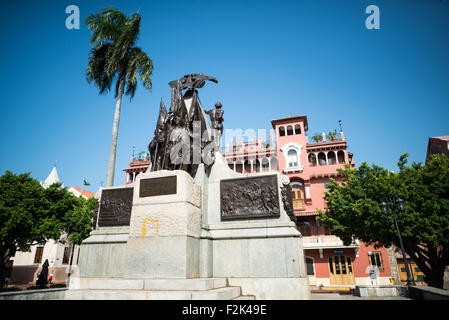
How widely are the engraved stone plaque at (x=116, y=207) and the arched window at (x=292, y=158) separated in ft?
97.8

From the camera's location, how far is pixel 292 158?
36.7 meters

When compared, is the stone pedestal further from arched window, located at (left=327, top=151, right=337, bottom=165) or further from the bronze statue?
arched window, located at (left=327, top=151, right=337, bottom=165)

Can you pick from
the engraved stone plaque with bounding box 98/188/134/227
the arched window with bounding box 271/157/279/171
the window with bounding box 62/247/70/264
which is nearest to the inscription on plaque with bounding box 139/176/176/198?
the engraved stone plaque with bounding box 98/188/134/227

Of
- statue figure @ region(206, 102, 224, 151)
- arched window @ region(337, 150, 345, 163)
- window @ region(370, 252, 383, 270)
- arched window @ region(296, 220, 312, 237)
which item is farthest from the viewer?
arched window @ region(337, 150, 345, 163)

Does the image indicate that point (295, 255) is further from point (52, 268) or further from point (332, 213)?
point (52, 268)

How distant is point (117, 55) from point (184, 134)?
14594mm

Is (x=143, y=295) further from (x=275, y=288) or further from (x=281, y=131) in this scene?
(x=281, y=131)

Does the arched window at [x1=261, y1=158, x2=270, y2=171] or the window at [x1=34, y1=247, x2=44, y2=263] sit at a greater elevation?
the arched window at [x1=261, y1=158, x2=270, y2=171]

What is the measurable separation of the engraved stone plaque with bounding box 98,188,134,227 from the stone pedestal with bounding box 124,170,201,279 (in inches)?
60.8

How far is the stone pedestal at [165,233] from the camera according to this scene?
6344 mm

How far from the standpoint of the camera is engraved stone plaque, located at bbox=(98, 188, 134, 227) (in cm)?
870

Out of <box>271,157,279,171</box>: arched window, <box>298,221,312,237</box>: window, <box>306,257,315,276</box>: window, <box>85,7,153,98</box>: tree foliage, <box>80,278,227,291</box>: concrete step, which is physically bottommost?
<box>306,257,315,276</box>: window

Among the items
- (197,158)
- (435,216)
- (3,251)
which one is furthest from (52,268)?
(435,216)

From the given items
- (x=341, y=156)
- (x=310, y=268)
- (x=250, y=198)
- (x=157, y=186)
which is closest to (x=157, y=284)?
(x=157, y=186)
